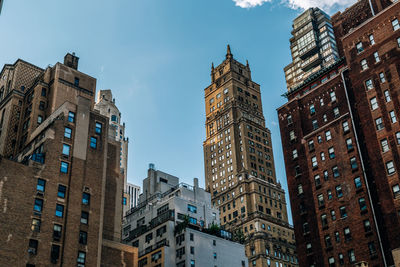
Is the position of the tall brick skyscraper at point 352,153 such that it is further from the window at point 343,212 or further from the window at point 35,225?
the window at point 35,225

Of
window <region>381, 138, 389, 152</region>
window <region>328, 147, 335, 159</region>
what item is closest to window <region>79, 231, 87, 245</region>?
window <region>328, 147, 335, 159</region>

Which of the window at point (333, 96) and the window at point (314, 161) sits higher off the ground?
the window at point (333, 96)

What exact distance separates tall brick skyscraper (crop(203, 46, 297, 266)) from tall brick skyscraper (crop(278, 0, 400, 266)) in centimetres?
5573

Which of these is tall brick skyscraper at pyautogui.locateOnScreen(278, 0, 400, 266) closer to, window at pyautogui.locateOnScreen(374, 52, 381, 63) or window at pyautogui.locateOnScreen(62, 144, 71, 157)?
window at pyautogui.locateOnScreen(374, 52, 381, 63)

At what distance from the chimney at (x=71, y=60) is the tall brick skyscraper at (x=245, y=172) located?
67.5 m

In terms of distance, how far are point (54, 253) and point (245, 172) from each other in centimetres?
10020

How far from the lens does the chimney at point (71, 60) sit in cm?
10600

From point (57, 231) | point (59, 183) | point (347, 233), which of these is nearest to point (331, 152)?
point (347, 233)

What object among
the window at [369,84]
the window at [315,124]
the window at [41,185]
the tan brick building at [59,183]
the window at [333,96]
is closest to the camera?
the tan brick building at [59,183]

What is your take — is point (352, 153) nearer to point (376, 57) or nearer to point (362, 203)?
point (362, 203)

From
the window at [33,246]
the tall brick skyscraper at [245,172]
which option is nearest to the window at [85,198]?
the window at [33,246]

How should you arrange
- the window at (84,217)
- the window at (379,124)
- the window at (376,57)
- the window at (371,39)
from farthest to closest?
→ 1. the window at (371,39)
2. the window at (376,57)
3. the window at (379,124)
4. the window at (84,217)

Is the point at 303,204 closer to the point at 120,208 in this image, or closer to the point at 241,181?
the point at 120,208

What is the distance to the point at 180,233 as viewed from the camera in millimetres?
107688
